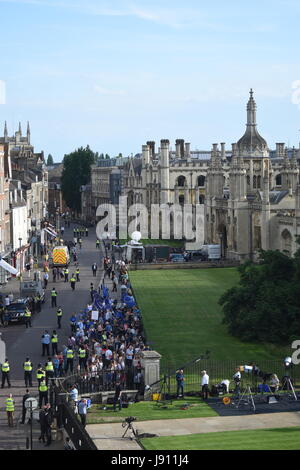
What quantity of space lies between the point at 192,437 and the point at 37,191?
90.0m

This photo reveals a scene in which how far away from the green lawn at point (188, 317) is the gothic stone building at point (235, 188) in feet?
24.0

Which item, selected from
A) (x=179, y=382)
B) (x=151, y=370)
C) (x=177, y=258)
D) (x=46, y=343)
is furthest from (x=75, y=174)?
(x=179, y=382)

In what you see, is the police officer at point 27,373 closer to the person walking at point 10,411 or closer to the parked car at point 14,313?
the person walking at point 10,411

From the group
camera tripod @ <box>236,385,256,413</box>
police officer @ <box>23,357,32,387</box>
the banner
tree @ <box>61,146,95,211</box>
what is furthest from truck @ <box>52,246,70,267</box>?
tree @ <box>61,146,95,211</box>

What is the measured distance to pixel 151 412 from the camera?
103 feet

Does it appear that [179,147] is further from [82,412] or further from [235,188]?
[82,412]

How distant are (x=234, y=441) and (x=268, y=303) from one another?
Result: 1722 centimetres

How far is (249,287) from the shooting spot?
46906 millimetres

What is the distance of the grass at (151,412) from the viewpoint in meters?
30.6

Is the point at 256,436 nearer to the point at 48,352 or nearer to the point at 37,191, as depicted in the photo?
the point at 48,352

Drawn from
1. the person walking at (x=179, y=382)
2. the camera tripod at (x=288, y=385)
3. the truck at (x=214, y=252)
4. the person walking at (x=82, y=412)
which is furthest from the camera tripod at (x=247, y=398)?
the truck at (x=214, y=252)

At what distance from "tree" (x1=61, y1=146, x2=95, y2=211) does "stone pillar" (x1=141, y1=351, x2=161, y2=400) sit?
12971cm

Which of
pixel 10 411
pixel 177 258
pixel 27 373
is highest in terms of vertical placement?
pixel 27 373
